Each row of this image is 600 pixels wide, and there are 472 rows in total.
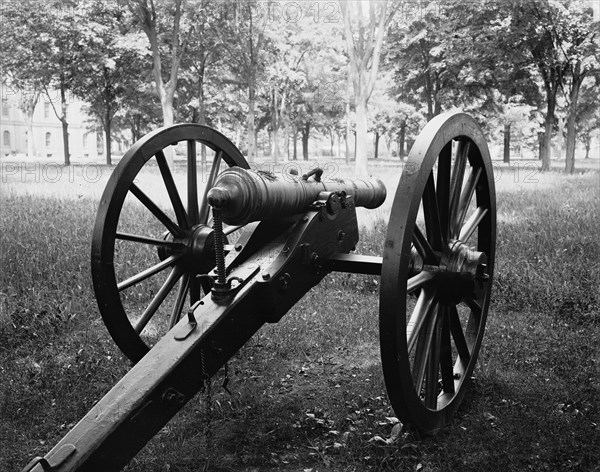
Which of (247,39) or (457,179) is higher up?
(247,39)

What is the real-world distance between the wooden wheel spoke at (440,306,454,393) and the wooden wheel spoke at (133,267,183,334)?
1.62m

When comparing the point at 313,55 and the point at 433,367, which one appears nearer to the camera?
the point at 433,367

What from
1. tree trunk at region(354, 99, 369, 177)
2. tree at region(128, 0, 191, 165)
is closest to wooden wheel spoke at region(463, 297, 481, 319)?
tree at region(128, 0, 191, 165)

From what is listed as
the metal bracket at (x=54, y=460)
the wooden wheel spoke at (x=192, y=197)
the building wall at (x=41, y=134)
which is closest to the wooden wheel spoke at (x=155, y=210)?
the wooden wheel spoke at (x=192, y=197)

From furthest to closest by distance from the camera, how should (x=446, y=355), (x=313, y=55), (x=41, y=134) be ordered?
(x=41, y=134)
(x=313, y=55)
(x=446, y=355)

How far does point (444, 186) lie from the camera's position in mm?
3221

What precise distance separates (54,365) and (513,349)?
3433 mm

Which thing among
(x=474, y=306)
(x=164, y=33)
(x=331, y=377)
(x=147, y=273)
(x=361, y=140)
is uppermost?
(x=164, y=33)

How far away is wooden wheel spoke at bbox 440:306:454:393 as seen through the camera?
331 cm

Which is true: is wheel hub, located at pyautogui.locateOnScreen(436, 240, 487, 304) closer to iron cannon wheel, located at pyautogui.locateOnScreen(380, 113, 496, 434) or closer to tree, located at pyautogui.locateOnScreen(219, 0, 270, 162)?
iron cannon wheel, located at pyautogui.locateOnScreen(380, 113, 496, 434)

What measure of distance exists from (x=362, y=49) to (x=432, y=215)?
13.7m

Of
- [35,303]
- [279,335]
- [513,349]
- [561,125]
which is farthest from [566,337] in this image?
[561,125]

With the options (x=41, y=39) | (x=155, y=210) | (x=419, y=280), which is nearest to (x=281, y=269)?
(x=419, y=280)

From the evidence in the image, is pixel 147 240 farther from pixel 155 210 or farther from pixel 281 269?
pixel 281 269
